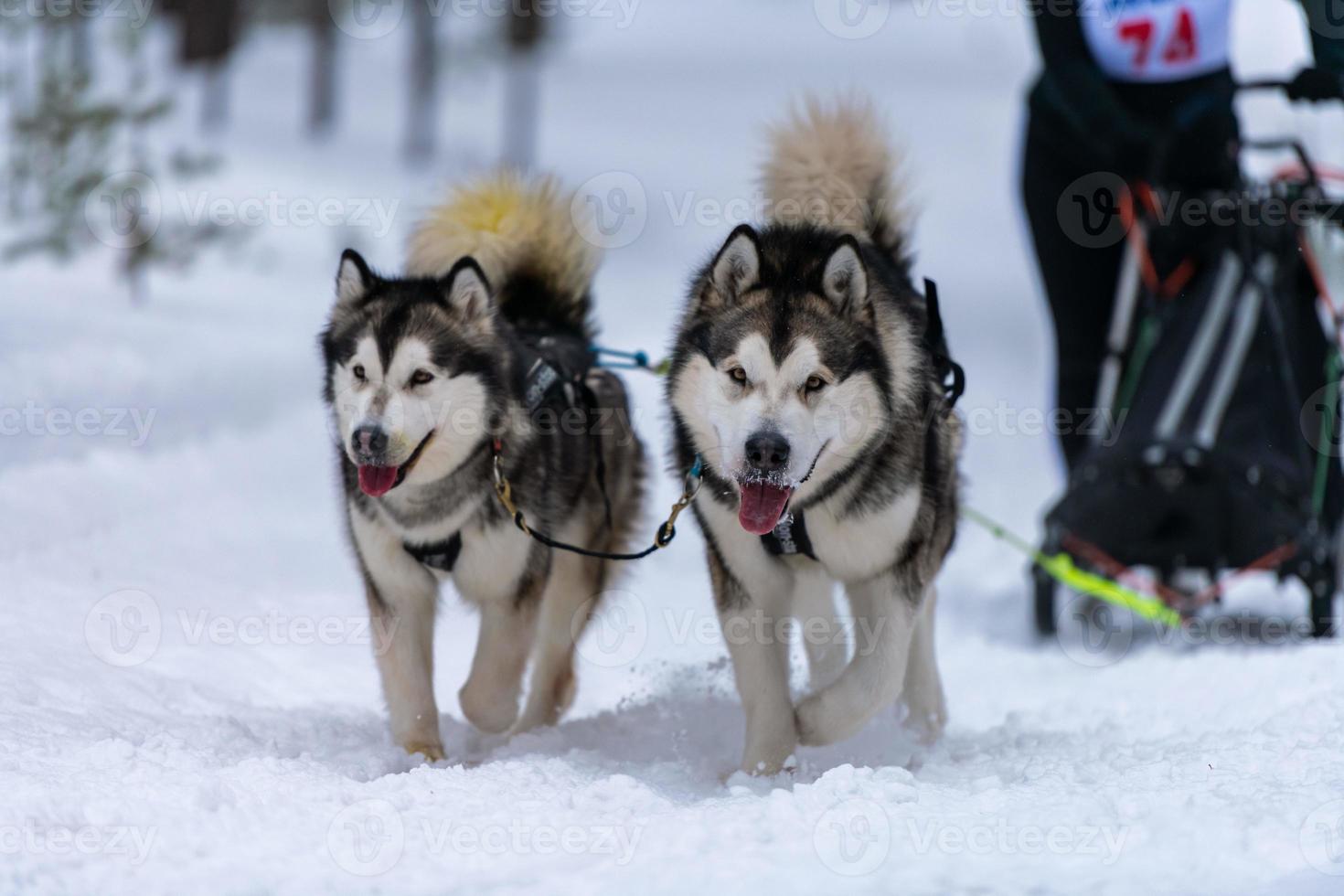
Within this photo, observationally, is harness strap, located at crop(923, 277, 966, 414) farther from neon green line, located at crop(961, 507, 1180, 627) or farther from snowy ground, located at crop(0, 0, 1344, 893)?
neon green line, located at crop(961, 507, 1180, 627)

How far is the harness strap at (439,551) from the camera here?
133 inches

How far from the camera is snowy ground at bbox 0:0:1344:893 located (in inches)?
93.2

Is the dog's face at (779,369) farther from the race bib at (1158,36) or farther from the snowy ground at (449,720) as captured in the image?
the race bib at (1158,36)

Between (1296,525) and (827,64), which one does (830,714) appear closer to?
(1296,525)

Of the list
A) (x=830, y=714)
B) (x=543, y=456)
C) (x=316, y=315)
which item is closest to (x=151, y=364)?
(x=316, y=315)

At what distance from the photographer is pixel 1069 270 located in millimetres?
5133

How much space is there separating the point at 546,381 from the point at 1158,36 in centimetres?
251

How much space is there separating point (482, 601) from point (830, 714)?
2.87 ft

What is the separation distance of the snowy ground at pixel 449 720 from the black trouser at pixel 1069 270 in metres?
0.71

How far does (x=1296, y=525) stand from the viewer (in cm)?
439

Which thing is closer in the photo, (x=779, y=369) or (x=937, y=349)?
(x=779, y=369)

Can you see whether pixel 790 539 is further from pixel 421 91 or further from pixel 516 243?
pixel 421 91

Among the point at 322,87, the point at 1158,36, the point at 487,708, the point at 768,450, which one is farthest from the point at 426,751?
the point at 322,87

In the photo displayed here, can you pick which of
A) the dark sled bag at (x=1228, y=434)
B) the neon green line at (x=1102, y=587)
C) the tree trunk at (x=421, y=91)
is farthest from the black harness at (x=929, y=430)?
the tree trunk at (x=421, y=91)
